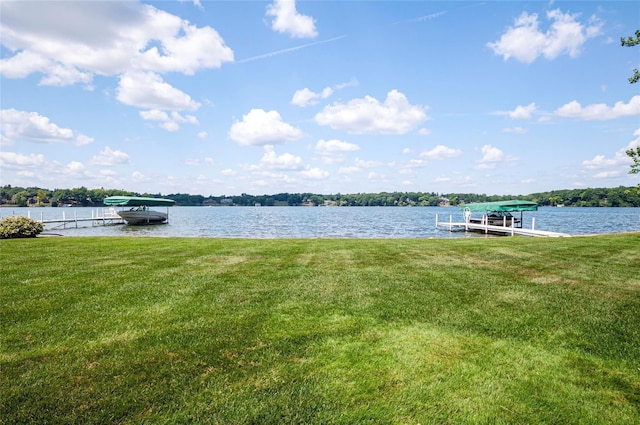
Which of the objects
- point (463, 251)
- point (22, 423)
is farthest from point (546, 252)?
point (22, 423)

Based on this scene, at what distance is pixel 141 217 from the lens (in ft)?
176

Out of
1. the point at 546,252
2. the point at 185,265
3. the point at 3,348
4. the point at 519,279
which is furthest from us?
the point at 546,252

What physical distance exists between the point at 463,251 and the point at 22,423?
1294 centimetres

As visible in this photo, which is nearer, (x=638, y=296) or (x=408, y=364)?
(x=408, y=364)

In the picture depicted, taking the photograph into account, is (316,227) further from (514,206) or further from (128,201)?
(128,201)

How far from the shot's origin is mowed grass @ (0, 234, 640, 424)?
339 centimetres

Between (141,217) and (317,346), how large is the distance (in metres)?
55.6

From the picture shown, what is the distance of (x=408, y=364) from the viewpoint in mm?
4223

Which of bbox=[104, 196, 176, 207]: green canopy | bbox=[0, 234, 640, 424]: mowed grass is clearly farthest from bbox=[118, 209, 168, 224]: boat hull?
bbox=[0, 234, 640, 424]: mowed grass

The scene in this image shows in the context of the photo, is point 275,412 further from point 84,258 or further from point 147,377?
point 84,258

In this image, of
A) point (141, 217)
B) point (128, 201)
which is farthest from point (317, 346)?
point (141, 217)

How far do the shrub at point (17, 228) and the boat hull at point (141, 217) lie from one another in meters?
32.6

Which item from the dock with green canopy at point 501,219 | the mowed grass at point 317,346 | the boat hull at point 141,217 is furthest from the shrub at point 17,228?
the dock with green canopy at point 501,219

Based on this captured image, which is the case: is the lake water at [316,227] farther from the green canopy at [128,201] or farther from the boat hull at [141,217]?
the green canopy at [128,201]
